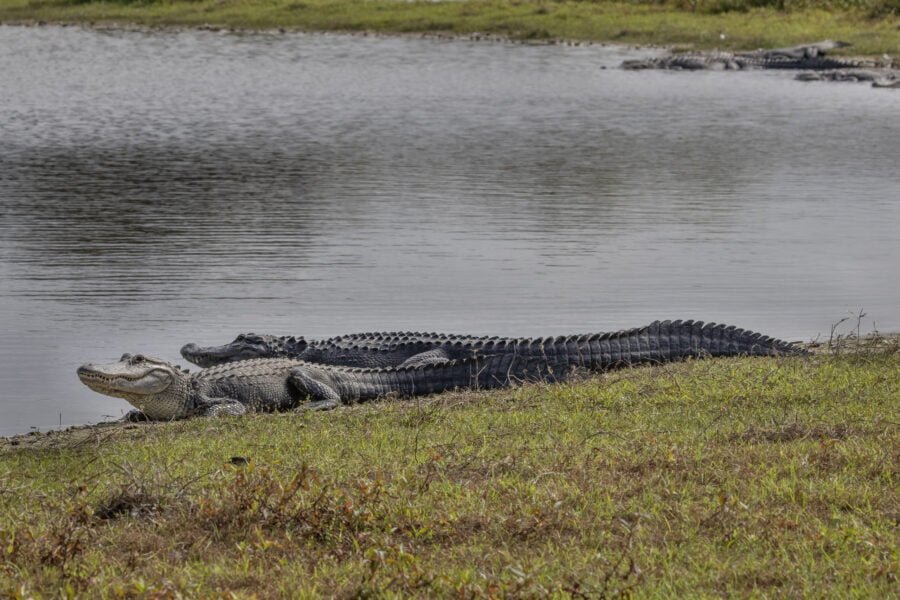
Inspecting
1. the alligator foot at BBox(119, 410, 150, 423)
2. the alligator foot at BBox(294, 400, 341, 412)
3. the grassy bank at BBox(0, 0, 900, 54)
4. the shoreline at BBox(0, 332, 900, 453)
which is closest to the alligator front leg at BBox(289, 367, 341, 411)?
the alligator foot at BBox(294, 400, 341, 412)

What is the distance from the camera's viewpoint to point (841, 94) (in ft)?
103

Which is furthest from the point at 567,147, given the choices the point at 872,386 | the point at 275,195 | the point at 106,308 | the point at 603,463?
the point at 603,463

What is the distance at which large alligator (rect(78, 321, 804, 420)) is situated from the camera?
9383 millimetres

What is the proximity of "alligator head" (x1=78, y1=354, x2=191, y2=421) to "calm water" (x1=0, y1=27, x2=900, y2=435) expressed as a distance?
1.28ft

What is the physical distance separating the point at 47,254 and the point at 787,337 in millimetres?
7539

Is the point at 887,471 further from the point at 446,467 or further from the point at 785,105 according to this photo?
the point at 785,105

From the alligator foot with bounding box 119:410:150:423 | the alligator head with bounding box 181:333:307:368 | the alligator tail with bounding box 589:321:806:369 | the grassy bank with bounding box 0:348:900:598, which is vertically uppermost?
the grassy bank with bounding box 0:348:900:598

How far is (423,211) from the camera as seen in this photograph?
55.9ft

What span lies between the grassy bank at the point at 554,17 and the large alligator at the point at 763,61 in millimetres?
1713

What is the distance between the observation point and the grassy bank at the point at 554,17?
41562mm

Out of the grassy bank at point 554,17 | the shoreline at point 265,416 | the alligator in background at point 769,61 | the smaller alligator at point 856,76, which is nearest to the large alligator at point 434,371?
the shoreline at point 265,416

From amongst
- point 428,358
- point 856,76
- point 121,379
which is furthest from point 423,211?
point 856,76

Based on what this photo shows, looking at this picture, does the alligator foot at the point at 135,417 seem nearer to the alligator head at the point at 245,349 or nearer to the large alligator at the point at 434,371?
the large alligator at the point at 434,371

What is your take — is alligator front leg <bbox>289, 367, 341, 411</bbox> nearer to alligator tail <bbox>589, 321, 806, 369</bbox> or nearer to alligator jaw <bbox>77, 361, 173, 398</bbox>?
alligator jaw <bbox>77, 361, 173, 398</bbox>
